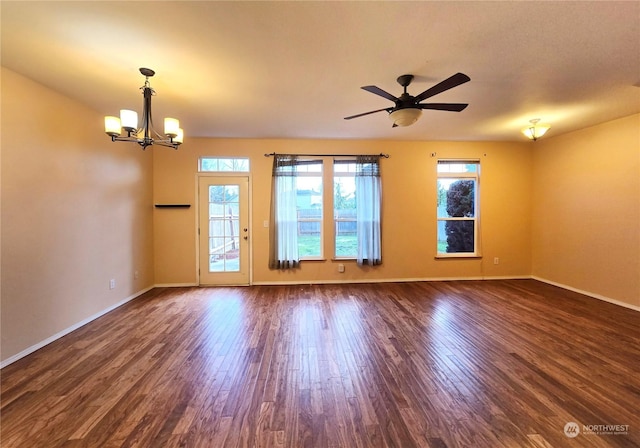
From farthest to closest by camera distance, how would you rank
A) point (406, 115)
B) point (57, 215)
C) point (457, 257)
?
1. point (457, 257)
2. point (57, 215)
3. point (406, 115)

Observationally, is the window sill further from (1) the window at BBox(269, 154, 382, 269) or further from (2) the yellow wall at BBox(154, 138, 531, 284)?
(1) the window at BBox(269, 154, 382, 269)

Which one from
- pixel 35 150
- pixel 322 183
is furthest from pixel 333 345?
pixel 35 150

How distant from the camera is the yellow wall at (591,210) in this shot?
3.74m

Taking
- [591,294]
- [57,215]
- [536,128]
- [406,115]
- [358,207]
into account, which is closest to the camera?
[406,115]

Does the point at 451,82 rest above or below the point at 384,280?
above

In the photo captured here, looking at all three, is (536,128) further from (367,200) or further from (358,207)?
(358,207)

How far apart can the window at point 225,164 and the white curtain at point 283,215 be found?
58 centimetres

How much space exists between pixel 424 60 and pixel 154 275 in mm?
5207

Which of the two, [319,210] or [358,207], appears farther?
[319,210]

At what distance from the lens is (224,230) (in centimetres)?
491

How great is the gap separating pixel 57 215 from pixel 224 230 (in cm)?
230

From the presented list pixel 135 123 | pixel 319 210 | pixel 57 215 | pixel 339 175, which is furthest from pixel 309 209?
pixel 57 215

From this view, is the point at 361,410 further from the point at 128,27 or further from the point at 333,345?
the point at 128,27

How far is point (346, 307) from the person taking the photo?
3.78m
